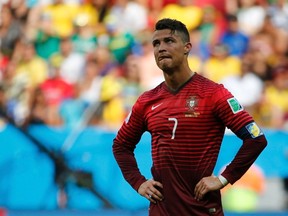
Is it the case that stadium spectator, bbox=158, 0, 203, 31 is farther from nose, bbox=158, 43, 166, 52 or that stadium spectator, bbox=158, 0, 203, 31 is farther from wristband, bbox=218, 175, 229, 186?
wristband, bbox=218, 175, 229, 186

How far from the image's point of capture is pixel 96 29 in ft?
39.2

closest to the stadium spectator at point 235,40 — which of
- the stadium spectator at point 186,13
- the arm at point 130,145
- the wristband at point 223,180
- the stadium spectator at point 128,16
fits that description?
the stadium spectator at point 186,13

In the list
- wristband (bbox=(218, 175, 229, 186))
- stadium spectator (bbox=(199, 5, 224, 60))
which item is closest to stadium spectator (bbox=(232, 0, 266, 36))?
stadium spectator (bbox=(199, 5, 224, 60))

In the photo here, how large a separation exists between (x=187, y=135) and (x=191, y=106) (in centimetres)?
19

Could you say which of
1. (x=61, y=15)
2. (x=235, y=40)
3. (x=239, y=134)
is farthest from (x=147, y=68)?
Result: (x=239, y=134)

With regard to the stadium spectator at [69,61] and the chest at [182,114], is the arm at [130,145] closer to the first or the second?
the chest at [182,114]

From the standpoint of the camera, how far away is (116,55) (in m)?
11.7

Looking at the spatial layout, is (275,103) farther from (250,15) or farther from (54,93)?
(54,93)

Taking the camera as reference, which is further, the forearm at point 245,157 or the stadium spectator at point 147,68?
the stadium spectator at point 147,68

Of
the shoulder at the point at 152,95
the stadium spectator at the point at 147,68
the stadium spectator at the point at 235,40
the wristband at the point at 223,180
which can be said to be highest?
the stadium spectator at the point at 235,40

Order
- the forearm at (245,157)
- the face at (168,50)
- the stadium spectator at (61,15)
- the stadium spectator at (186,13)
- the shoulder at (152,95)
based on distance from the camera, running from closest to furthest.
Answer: the forearm at (245,157) → the face at (168,50) → the shoulder at (152,95) → the stadium spectator at (186,13) → the stadium spectator at (61,15)

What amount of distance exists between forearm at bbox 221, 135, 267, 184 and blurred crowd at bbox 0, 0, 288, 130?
5734mm

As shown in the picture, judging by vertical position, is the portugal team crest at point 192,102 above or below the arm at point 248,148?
above

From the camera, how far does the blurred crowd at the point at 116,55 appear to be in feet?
36.1
